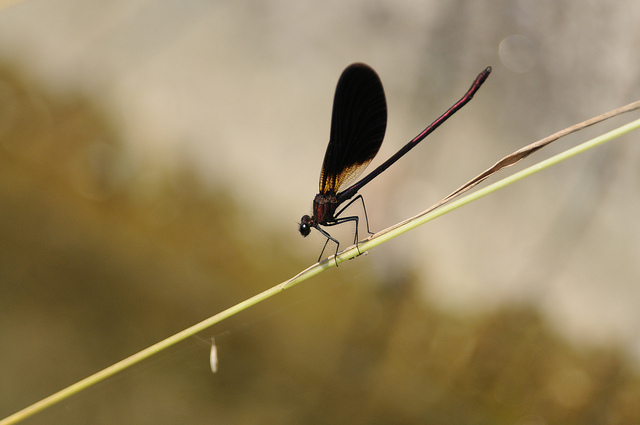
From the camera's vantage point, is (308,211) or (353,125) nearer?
(353,125)

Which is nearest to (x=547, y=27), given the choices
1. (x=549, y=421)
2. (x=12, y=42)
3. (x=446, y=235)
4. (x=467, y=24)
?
(x=467, y=24)

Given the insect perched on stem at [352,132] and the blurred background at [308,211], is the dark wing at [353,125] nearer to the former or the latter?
the insect perched on stem at [352,132]

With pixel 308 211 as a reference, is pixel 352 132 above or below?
below

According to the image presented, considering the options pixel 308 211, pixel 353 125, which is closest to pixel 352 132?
pixel 353 125

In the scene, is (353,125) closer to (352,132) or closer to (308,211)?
(352,132)

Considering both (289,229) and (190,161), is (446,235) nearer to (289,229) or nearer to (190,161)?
(289,229)

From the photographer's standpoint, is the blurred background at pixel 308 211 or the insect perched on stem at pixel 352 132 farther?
the blurred background at pixel 308 211

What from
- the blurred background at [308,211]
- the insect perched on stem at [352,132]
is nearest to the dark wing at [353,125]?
the insect perched on stem at [352,132]
